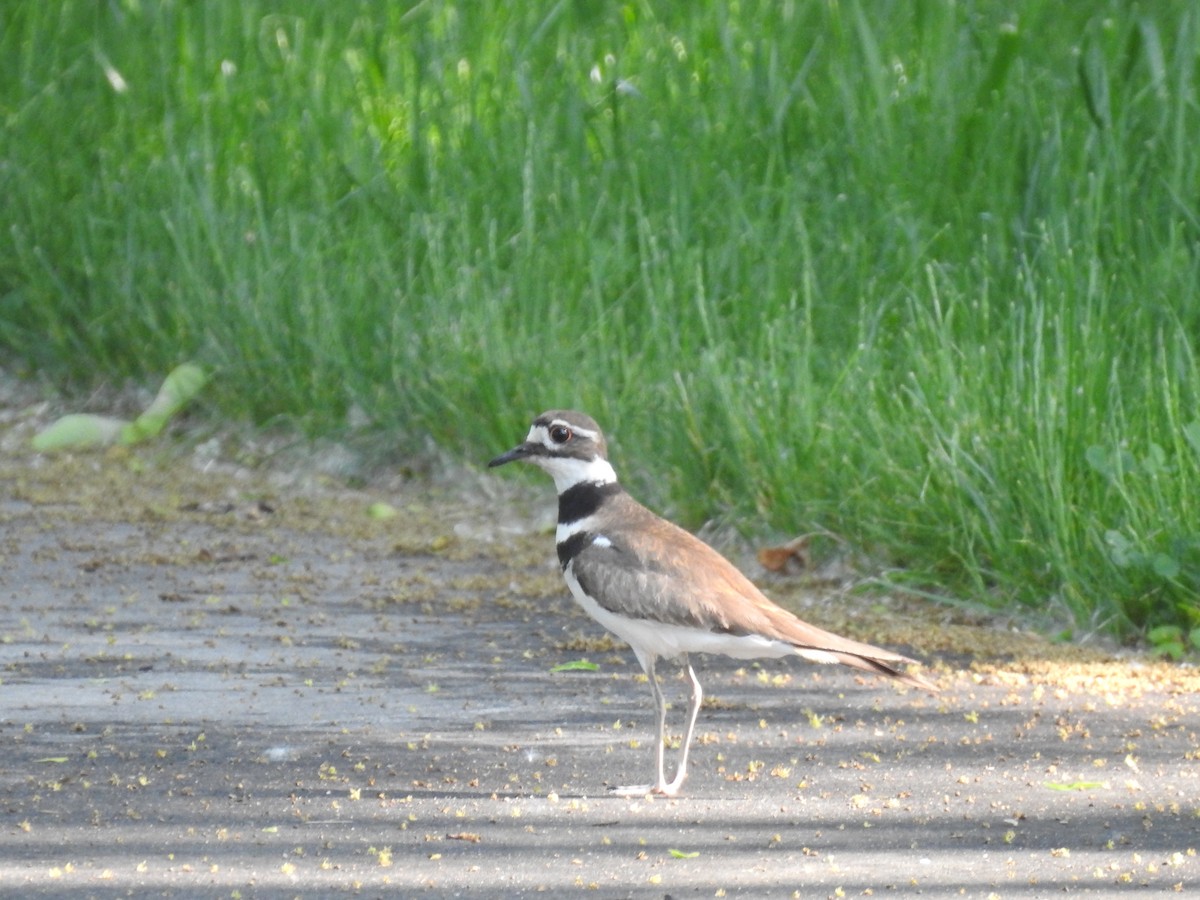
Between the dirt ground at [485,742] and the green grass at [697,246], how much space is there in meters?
0.60

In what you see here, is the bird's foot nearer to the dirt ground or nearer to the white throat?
the dirt ground

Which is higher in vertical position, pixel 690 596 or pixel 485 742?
pixel 690 596

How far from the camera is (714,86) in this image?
10.9m

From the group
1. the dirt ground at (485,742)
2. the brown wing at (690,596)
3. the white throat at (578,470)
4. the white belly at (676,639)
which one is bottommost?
the dirt ground at (485,742)

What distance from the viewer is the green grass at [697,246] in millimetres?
7496

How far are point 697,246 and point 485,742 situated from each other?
4.19 metres

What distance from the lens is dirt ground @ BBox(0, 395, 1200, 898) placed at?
14.8 ft

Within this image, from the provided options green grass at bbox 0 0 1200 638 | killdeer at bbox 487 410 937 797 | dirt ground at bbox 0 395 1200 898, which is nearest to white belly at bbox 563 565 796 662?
killdeer at bbox 487 410 937 797

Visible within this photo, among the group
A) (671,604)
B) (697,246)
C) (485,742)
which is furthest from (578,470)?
(697,246)

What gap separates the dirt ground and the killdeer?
34 centimetres

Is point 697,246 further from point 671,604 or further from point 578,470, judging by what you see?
point 671,604

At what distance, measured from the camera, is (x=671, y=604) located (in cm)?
537

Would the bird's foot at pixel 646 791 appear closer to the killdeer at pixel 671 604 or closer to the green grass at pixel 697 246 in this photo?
the killdeer at pixel 671 604

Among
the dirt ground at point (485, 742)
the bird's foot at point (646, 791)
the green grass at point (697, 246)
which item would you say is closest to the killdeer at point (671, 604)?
the bird's foot at point (646, 791)
